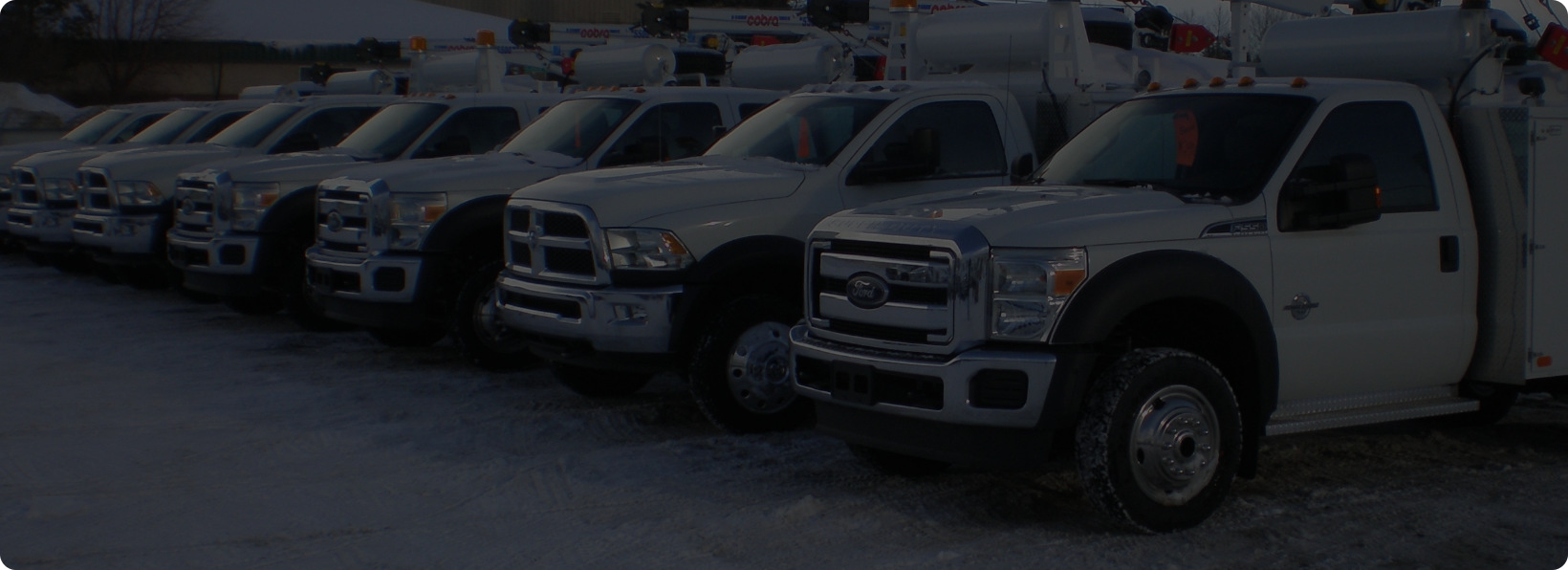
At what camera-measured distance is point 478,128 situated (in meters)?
11.6

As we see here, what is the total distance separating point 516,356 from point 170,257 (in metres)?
3.88

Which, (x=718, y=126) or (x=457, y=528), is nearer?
(x=457, y=528)

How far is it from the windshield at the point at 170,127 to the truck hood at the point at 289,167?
5194 mm

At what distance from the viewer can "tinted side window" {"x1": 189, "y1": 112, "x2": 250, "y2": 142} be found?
1612cm

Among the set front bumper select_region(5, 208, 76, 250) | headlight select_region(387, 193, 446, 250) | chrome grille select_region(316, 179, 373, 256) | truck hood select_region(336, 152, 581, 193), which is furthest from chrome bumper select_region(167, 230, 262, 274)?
front bumper select_region(5, 208, 76, 250)

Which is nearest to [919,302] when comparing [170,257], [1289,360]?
[1289,360]

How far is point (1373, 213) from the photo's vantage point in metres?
5.73

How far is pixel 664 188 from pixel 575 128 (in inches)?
118

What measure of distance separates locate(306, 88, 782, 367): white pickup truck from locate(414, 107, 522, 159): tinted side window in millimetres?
1336

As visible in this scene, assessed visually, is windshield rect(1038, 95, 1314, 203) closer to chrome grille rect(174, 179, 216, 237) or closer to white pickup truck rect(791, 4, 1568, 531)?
white pickup truck rect(791, 4, 1568, 531)

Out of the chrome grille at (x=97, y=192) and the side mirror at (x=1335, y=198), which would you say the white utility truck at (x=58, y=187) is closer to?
the chrome grille at (x=97, y=192)

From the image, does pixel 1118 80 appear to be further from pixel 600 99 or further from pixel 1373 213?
pixel 1373 213

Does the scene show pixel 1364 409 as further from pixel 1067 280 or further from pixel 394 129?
pixel 394 129

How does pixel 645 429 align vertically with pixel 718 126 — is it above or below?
below
